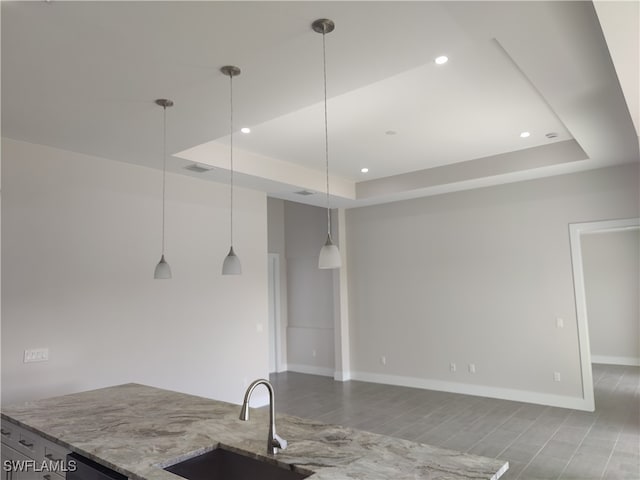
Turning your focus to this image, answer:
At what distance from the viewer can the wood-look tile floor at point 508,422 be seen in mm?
3744

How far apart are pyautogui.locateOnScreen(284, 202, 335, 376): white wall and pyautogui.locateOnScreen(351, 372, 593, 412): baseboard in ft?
2.91

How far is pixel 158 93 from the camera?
9.76ft

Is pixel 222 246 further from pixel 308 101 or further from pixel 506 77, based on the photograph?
pixel 506 77

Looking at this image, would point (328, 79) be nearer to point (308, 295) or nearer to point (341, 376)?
point (341, 376)

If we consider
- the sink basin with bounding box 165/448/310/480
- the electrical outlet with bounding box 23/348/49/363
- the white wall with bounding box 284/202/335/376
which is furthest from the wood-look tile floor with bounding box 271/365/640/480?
the electrical outlet with bounding box 23/348/49/363

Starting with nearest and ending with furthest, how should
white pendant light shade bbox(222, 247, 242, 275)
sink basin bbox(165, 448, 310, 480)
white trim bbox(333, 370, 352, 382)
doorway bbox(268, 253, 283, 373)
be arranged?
sink basin bbox(165, 448, 310, 480) < white pendant light shade bbox(222, 247, 242, 275) < white trim bbox(333, 370, 352, 382) < doorway bbox(268, 253, 283, 373)

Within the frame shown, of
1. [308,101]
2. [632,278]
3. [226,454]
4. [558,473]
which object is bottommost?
[558,473]

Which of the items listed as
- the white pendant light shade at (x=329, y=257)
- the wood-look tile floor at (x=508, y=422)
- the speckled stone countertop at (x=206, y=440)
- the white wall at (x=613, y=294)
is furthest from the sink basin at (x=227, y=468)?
the white wall at (x=613, y=294)

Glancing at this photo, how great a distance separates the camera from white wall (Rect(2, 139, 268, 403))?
12.3 ft

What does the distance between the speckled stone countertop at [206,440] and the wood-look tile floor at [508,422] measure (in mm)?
2192

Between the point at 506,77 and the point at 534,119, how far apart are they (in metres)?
1.20

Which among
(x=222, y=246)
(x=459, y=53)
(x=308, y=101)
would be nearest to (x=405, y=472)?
(x=308, y=101)

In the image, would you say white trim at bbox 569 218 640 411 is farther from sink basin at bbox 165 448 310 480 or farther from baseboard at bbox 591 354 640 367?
sink basin at bbox 165 448 310 480

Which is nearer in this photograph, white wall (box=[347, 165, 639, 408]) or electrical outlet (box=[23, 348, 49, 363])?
electrical outlet (box=[23, 348, 49, 363])
